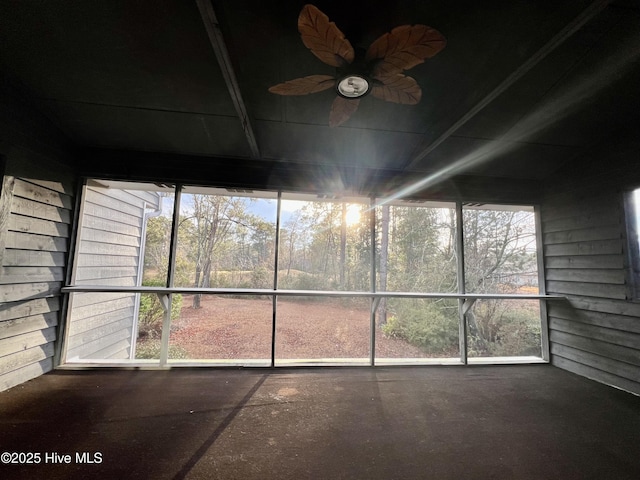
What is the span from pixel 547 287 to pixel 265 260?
369 centimetres

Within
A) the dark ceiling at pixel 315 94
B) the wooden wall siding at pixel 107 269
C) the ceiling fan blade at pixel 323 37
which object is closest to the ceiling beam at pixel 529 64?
the dark ceiling at pixel 315 94

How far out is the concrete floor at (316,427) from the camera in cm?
158

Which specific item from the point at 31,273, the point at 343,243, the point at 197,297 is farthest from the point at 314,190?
the point at 31,273

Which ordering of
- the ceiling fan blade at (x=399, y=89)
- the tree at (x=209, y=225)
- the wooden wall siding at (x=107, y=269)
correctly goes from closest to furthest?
1. the ceiling fan blade at (x=399, y=89)
2. the wooden wall siding at (x=107, y=269)
3. the tree at (x=209, y=225)

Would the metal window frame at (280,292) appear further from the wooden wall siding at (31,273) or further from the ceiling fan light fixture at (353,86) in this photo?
the ceiling fan light fixture at (353,86)

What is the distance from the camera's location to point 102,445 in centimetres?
173

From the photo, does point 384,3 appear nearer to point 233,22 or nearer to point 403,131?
point 233,22

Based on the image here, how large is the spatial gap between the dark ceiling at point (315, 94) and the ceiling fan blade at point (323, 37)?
43 centimetres

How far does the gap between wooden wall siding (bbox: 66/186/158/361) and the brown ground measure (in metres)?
1.02

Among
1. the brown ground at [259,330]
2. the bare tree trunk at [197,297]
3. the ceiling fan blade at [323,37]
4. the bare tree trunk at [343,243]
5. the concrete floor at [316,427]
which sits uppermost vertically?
the ceiling fan blade at [323,37]

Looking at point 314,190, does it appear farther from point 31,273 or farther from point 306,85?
point 31,273

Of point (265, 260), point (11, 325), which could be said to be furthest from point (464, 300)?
point (11, 325)

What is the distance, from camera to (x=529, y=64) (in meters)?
1.97

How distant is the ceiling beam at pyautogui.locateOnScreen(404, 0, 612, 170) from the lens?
1.61 meters
